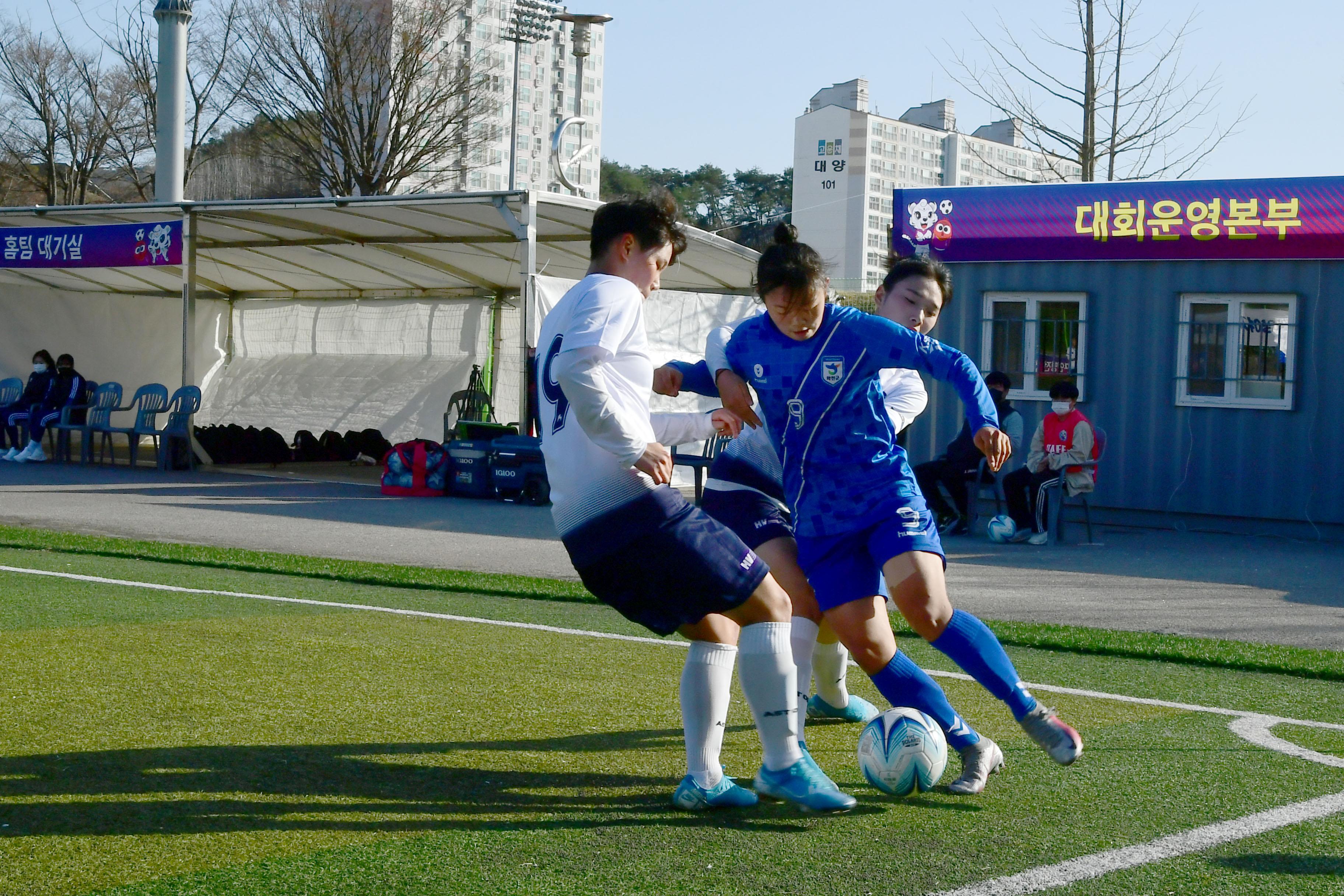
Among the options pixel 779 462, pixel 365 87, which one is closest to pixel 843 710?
pixel 779 462

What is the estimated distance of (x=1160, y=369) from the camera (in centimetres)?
1462

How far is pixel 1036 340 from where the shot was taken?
1524cm

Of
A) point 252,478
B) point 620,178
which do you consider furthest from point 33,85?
point 620,178

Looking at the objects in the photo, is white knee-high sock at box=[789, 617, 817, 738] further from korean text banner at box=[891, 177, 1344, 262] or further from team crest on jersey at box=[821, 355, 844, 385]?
korean text banner at box=[891, 177, 1344, 262]

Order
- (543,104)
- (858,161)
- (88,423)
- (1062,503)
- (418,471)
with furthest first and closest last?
(543,104) < (858,161) < (88,423) < (418,471) < (1062,503)

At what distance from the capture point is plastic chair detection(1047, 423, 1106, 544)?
507 inches

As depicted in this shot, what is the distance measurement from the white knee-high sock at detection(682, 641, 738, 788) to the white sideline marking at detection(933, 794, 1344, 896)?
0.86 meters

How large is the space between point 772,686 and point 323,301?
72.4ft

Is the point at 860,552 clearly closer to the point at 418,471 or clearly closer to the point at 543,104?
the point at 418,471

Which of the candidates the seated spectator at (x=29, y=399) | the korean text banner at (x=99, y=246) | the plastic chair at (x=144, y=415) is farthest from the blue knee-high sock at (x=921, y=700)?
the seated spectator at (x=29, y=399)

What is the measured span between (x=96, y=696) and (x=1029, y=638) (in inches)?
183

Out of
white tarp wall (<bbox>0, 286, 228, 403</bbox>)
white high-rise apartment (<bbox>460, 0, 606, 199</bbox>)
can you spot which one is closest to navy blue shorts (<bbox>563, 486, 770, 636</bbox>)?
white tarp wall (<bbox>0, 286, 228, 403</bbox>)

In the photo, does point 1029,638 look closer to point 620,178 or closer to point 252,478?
point 252,478

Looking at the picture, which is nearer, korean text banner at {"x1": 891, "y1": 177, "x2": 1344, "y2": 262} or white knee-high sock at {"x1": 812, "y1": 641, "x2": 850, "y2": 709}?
white knee-high sock at {"x1": 812, "y1": 641, "x2": 850, "y2": 709}
